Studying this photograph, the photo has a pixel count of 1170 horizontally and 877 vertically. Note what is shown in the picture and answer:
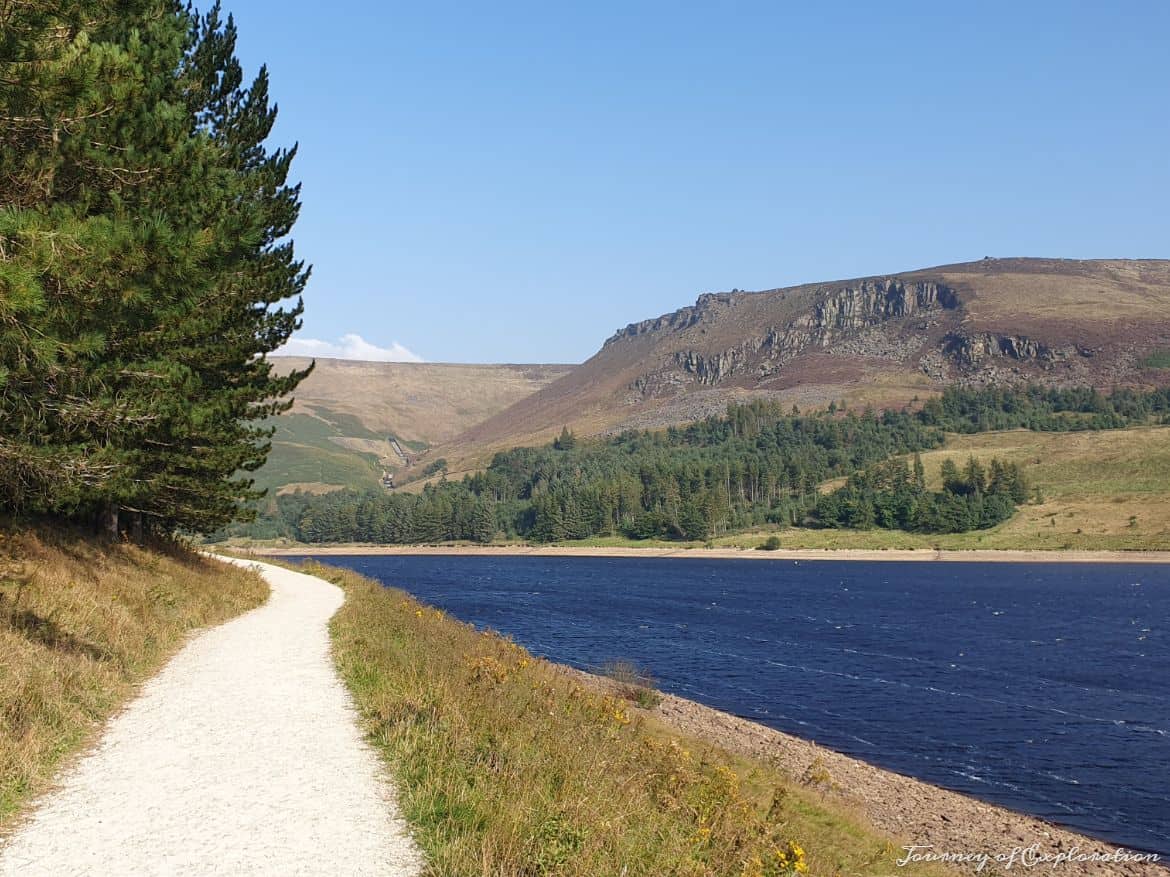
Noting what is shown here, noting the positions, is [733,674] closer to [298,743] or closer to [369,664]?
[369,664]

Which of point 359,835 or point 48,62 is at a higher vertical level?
point 48,62

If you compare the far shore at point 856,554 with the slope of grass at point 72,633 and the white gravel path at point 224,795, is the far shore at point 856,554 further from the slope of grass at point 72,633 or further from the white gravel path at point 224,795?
the white gravel path at point 224,795

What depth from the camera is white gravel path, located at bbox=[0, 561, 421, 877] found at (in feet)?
27.1

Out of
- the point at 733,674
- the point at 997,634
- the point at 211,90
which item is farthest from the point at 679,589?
the point at 211,90

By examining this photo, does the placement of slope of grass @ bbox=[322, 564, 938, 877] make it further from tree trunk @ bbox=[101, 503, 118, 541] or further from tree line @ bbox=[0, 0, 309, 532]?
tree trunk @ bbox=[101, 503, 118, 541]

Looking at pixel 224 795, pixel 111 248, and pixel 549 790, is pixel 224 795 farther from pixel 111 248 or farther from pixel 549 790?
pixel 111 248

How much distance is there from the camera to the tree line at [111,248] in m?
10.9

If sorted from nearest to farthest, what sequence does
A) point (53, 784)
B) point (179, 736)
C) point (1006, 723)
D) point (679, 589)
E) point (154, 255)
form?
point (53, 784) < point (154, 255) < point (179, 736) < point (1006, 723) < point (679, 589)

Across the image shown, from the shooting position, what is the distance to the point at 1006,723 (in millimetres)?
38531

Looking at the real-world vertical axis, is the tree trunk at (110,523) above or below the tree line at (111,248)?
below

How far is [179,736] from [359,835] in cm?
531

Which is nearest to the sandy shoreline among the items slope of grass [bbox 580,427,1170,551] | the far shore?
the far shore

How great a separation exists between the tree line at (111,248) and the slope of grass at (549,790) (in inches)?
257

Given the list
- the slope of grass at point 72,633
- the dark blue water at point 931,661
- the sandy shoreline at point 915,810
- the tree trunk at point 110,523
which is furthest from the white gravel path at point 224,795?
the dark blue water at point 931,661
